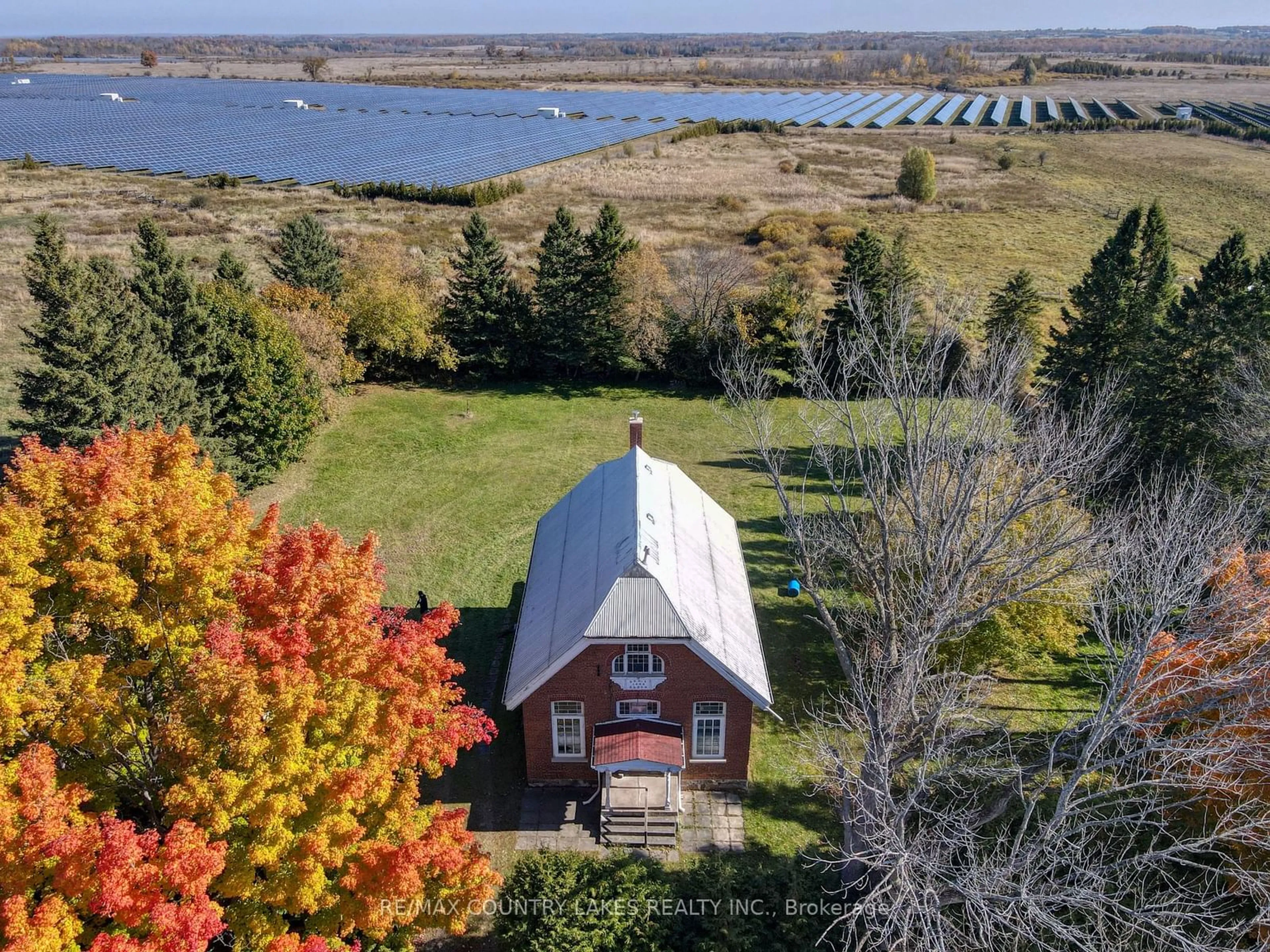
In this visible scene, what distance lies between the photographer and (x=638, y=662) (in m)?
20.2

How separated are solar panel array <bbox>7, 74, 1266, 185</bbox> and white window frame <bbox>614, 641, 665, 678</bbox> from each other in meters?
72.2

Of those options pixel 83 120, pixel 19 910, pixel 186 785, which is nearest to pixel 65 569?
pixel 186 785

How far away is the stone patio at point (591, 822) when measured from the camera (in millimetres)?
19859

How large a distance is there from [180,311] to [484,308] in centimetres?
1655

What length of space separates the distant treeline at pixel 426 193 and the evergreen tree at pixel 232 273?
42133mm

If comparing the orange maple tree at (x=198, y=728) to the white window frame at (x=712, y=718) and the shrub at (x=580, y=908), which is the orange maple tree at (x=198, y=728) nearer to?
the shrub at (x=580, y=908)

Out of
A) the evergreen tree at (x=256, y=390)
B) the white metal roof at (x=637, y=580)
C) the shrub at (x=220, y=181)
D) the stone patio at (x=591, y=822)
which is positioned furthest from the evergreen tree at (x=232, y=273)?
the shrub at (x=220, y=181)

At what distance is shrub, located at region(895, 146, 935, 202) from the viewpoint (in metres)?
83.6

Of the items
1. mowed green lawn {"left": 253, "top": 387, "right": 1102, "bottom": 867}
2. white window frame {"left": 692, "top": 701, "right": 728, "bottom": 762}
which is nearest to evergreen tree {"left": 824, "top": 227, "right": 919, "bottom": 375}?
mowed green lawn {"left": 253, "top": 387, "right": 1102, "bottom": 867}

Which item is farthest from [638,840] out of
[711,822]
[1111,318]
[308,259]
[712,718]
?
[308,259]

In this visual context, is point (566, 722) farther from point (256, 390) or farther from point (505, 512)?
point (256, 390)

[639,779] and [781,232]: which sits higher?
[781,232]

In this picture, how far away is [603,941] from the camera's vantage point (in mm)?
15680

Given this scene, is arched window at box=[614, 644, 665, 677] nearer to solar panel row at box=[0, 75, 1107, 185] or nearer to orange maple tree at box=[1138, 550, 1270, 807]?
orange maple tree at box=[1138, 550, 1270, 807]
